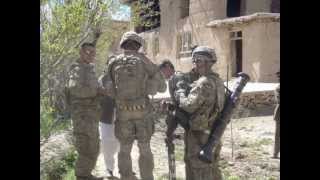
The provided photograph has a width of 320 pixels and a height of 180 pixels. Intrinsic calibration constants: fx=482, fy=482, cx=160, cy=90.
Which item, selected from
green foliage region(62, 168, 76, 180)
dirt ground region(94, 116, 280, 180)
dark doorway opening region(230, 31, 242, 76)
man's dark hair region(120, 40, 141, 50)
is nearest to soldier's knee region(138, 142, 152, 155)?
man's dark hair region(120, 40, 141, 50)

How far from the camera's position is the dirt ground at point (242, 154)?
24.3ft

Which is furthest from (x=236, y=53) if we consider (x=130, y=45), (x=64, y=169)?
(x=130, y=45)

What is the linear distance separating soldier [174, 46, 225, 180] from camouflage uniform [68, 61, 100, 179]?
1.12 meters

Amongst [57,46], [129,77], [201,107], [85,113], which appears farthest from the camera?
[57,46]

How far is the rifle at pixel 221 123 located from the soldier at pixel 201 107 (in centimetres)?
6

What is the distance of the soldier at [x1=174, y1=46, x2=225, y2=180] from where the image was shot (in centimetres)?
528

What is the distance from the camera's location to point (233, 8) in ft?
58.2

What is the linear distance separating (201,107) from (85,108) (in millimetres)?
1526

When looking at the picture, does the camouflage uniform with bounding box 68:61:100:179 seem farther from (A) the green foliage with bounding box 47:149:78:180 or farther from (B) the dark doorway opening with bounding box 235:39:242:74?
(B) the dark doorway opening with bounding box 235:39:242:74

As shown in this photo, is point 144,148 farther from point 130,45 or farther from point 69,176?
point 69,176

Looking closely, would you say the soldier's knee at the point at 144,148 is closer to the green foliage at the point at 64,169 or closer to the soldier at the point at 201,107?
the soldier at the point at 201,107

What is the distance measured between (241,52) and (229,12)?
1.58 meters
